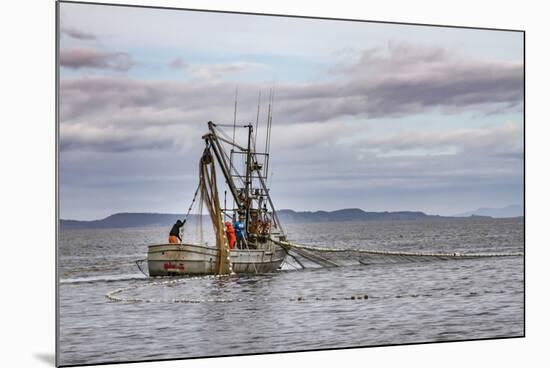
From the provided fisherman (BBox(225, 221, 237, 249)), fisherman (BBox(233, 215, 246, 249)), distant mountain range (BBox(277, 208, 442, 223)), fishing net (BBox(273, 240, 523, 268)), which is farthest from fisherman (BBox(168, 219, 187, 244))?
fisherman (BBox(233, 215, 246, 249))

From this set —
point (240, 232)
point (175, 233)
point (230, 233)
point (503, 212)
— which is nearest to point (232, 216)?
point (230, 233)

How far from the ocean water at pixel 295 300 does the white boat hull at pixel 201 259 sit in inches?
8.0

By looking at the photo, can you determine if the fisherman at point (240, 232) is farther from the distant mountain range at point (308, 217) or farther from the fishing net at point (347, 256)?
the distant mountain range at point (308, 217)

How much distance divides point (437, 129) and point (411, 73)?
644 millimetres

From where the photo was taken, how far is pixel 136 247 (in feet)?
41.2

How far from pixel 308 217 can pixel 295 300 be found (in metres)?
0.87

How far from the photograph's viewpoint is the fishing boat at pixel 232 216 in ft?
37.7

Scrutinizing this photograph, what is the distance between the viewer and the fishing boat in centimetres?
1149

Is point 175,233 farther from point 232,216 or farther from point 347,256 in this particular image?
point 347,256

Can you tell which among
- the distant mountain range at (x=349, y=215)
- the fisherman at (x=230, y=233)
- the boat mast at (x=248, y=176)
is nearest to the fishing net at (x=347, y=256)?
the fisherman at (x=230, y=233)

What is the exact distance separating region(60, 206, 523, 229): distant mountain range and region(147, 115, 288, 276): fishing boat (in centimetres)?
32

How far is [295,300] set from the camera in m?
12.0

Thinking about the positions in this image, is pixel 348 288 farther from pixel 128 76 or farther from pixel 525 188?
pixel 128 76


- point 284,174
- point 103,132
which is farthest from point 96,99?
point 284,174
